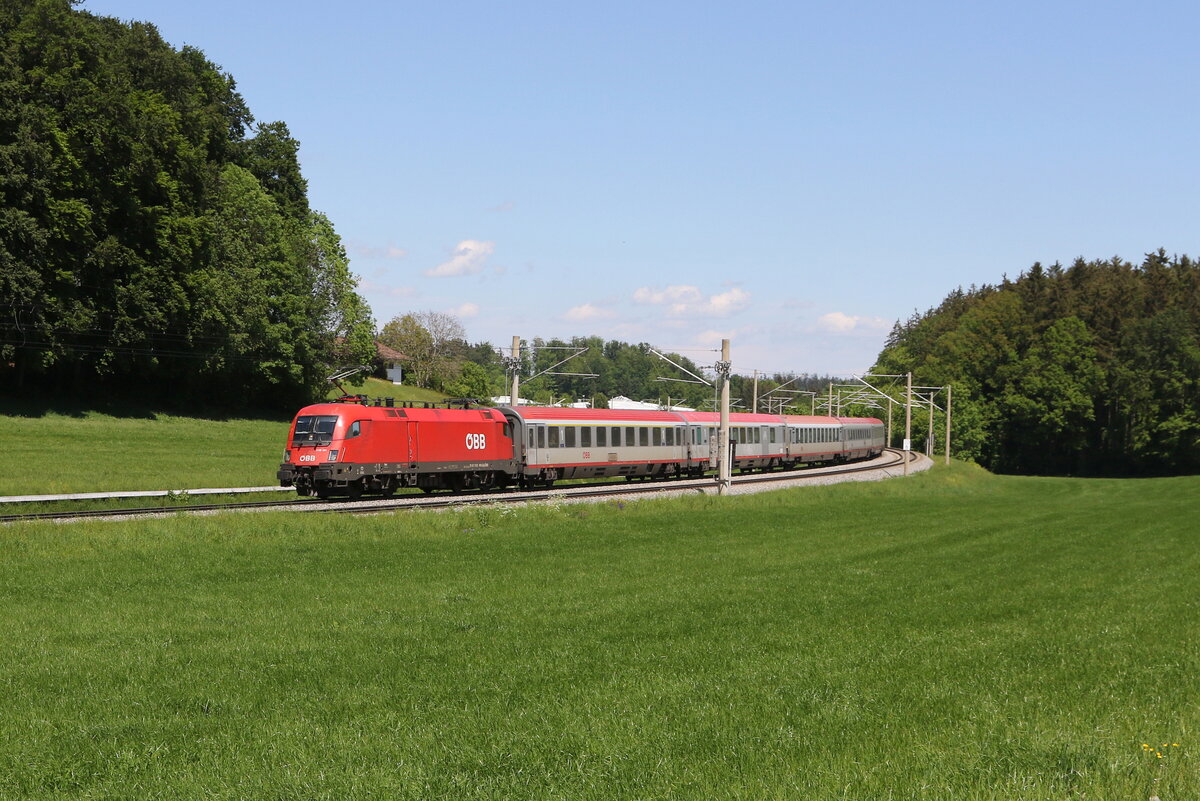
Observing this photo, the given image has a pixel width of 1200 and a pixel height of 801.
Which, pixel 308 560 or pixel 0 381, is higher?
pixel 0 381

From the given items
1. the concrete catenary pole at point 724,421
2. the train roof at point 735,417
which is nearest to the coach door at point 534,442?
the concrete catenary pole at point 724,421

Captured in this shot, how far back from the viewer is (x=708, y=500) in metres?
42.0

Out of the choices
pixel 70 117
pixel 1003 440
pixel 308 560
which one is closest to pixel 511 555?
pixel 308 560

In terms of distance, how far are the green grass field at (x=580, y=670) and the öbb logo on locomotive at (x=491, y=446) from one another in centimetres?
1134

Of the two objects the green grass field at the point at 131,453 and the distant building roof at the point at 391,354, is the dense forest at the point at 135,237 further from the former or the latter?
the distant building roof at the point at 391,354

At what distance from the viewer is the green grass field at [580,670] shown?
8422 mm

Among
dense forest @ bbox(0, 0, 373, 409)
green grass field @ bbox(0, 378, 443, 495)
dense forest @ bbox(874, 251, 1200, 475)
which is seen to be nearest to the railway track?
green grass field @ bbox(0, 378, 443, 495)

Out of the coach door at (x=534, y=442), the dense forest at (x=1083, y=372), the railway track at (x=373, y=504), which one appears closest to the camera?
the railway track at (x=373, y=504)

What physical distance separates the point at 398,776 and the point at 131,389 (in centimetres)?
6447

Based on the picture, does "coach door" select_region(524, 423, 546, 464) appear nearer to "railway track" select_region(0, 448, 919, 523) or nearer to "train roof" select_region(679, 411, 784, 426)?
"railway track" select_region(0, 448, 919, 523)

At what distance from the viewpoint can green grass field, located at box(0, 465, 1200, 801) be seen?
8422 millimetres

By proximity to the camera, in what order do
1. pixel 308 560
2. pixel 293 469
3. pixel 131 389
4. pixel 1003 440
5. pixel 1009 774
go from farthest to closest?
pixel 1003 440 < pixel 131 389 < pixel 293 469 < pixel 308 560 < pixel 1009 774

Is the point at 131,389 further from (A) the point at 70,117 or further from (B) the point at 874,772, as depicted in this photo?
(B) the point at 874,772

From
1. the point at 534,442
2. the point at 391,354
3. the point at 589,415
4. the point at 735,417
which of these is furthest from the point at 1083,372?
the point at 534,442
